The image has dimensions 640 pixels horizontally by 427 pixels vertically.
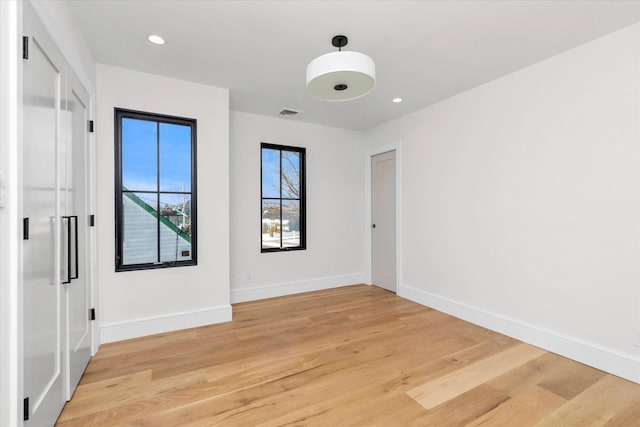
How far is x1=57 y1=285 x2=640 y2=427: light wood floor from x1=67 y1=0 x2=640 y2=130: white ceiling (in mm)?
2766

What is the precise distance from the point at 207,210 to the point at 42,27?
6.63 feet

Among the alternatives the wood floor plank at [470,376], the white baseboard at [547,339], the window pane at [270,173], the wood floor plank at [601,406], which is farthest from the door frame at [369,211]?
the wood floor plank at [601,406]

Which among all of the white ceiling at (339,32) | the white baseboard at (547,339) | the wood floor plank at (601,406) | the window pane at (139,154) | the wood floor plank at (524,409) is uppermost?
the white ceiling at (339,32)

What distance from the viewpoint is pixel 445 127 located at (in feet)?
12.4

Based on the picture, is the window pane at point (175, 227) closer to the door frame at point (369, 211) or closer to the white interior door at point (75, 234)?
the white interior door at point (75, 234)

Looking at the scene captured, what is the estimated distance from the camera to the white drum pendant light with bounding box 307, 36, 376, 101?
1.94m

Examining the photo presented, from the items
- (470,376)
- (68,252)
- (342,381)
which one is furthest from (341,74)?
(470,376)

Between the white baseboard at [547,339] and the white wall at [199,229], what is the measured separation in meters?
2.75

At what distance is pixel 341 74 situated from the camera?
6.56 ft

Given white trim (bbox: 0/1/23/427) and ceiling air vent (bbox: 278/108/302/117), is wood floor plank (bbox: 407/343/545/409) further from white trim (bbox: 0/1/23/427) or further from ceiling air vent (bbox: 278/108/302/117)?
ceiling air vent (bbox: 278/108/302/117)

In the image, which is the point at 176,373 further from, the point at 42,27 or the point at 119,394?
the point at 42,27

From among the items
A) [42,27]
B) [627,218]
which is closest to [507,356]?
[627,218]

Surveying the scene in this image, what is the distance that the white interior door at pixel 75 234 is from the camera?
6.39 feet

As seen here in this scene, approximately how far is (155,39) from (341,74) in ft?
5.60
